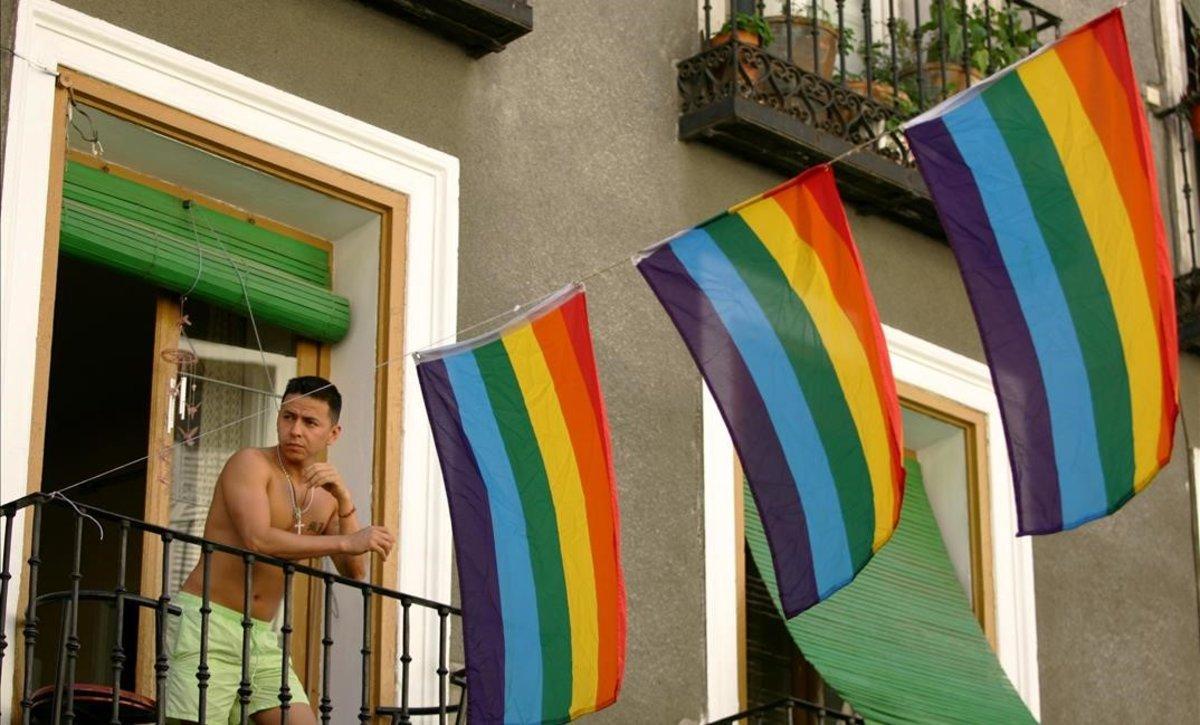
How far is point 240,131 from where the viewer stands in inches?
388

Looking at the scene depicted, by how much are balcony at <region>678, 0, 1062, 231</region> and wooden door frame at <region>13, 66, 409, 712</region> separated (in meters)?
1.84

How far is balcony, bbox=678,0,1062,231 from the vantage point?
458 inches

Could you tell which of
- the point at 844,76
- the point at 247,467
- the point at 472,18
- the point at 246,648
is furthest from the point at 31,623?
the point at 844,76

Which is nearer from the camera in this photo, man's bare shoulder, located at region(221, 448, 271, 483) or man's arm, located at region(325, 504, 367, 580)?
man's bare shoulder, located at region(221, 448, 271, 483)

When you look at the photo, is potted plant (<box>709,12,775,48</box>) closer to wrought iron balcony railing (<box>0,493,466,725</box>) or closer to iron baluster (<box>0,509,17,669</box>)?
wrought iron balcony railing (<box>0,493,466,725</box>)

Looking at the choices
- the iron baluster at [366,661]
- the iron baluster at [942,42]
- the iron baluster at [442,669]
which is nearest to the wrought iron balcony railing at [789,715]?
the iron baluster at [442,669]

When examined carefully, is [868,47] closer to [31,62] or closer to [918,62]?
[918,62]

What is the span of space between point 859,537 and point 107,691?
7.90 ft

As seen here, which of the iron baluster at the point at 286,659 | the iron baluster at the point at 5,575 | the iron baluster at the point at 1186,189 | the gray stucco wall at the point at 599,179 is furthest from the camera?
the iron baluster at the point at 1186,189

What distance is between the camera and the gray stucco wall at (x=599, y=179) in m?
10.2

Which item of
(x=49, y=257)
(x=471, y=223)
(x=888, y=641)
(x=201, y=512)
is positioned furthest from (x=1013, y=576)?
(x=49, y=257)

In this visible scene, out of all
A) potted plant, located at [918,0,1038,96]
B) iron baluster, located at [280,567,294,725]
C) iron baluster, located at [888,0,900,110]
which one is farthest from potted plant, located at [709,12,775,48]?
iron baluster, located at [280,567,294,725]

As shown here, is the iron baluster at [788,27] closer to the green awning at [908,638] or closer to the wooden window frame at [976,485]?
the wooden window frame at [976,485]

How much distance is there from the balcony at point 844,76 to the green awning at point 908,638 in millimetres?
1454
